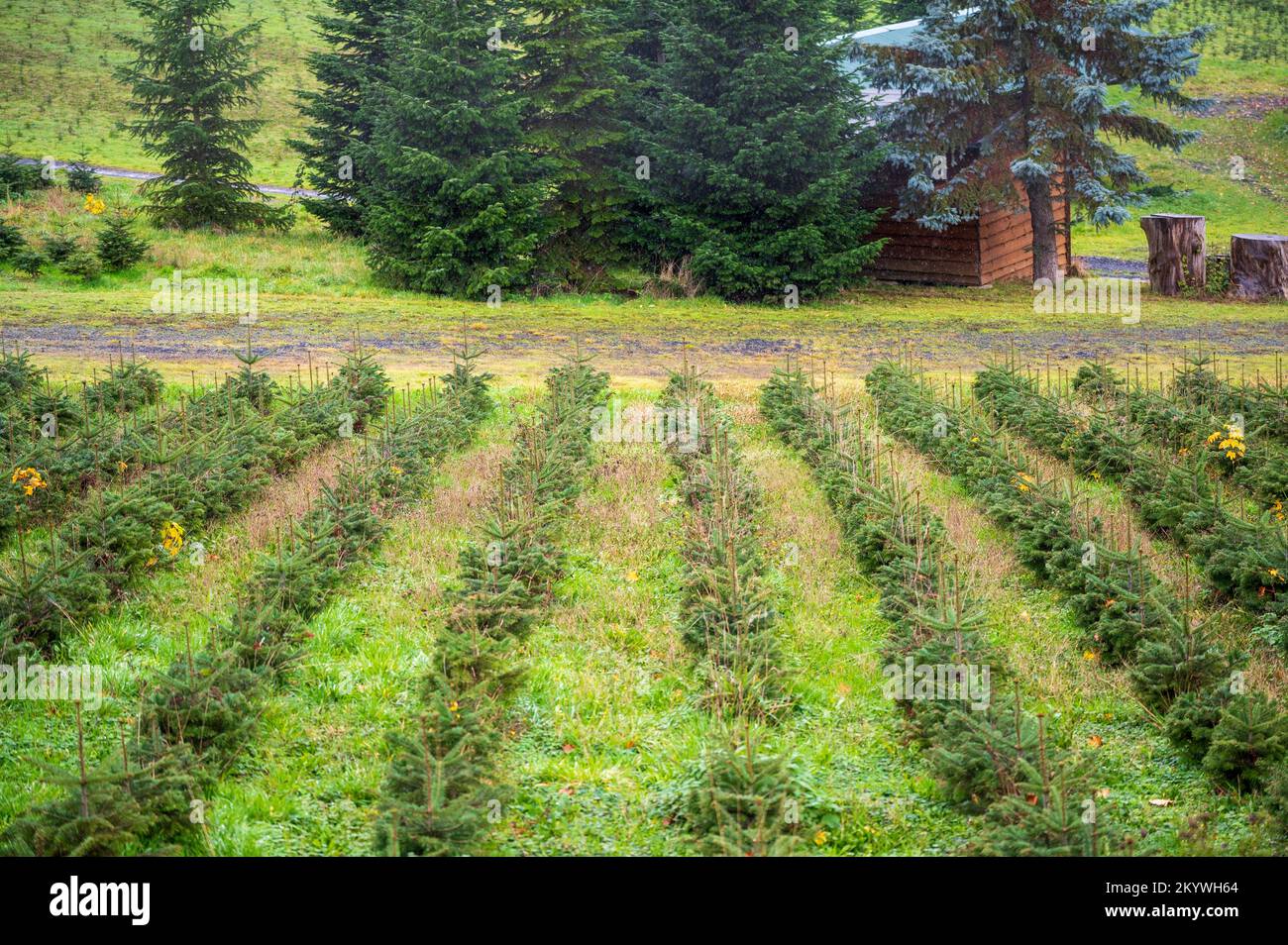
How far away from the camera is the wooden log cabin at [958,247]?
26.0m

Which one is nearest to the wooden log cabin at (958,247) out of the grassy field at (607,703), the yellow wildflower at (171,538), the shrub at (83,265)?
the shrub at (83,265)

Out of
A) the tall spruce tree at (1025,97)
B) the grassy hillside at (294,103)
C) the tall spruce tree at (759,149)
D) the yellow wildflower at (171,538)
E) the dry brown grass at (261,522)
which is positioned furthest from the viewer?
the grassy hillside at (294,103)

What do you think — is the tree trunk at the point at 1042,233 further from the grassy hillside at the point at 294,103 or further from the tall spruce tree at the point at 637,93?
the grassy hillside at the point at 294,103

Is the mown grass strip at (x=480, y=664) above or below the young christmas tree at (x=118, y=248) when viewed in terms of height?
below

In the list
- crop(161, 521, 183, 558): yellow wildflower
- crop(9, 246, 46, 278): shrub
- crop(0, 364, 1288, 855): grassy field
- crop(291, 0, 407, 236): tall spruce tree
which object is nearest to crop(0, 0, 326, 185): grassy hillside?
crop(291, 0, 407, 236): tall spruce tree

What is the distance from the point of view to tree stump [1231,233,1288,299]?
79.7ft

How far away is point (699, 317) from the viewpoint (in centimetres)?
2220

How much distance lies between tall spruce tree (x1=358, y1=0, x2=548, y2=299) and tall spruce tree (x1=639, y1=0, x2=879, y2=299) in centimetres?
283

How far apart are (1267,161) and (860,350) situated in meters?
28.3

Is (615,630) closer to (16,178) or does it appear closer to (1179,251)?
(1179,251)

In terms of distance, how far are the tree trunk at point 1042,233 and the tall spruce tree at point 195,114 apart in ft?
53.9

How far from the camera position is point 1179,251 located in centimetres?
2539

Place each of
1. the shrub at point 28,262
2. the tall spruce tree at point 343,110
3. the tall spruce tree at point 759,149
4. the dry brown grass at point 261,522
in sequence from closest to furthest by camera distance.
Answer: the dry brown grass at point 261,522
the tall spruce tree at point 759,149
the shrub at point 28,262
the tall spruce tree at point 343,110

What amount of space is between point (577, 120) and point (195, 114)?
8.62 metres
